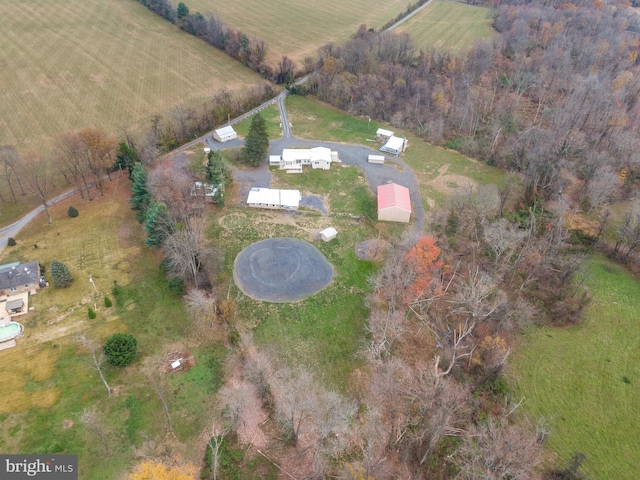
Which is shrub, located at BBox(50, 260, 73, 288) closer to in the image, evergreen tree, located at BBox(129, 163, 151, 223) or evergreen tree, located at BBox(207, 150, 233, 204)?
evergreen tree, located at BBox(129, 163, 151, 223)

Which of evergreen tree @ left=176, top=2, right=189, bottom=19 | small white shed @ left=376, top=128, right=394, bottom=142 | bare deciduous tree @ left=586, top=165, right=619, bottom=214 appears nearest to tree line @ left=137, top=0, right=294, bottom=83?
evergreen tree @ left=176, top=2, right=189, bottom=19

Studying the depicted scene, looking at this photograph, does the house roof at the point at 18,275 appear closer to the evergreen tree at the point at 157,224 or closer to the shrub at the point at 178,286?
the evergreen tree at the point at 157,224

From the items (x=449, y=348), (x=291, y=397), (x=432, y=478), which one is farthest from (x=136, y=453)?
(x=449, y=348)

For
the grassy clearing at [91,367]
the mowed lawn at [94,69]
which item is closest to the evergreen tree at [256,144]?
the grassy clearing at [91,367]

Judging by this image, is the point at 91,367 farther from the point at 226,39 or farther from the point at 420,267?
the point at 226,39

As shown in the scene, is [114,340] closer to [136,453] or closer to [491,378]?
[136,453]
